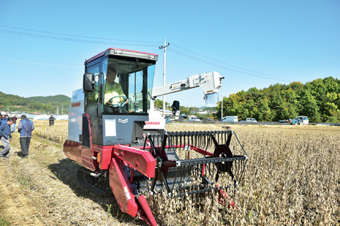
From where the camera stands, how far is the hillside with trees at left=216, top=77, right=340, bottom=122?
5794 centimetres

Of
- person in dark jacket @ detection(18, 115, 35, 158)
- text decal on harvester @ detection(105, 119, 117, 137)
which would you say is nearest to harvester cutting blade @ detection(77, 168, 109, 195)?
text decal on harvester @ detection(105, 119, 117, 137)

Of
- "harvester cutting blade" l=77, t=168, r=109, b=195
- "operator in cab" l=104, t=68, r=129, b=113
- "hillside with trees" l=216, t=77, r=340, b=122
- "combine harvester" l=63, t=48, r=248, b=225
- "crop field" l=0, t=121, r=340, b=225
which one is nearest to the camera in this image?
"crop field" l=0, t=121, r=340, b=225

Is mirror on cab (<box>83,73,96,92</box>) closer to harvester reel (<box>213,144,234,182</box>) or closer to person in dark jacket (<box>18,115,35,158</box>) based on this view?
harvester reel (<box>213,144,234,182</box>)

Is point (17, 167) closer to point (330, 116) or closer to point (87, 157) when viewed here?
point (87, 157)

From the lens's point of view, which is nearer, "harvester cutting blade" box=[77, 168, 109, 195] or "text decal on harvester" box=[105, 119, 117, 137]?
"text decal on harvester" box=[105, 119, 117, 137]

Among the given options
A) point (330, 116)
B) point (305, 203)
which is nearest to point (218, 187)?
point (305, 203)

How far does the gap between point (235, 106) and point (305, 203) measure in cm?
7345

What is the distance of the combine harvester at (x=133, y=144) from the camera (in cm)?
412

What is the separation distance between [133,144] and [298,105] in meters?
64.7

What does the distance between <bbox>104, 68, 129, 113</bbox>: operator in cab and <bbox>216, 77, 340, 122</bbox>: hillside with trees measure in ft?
192

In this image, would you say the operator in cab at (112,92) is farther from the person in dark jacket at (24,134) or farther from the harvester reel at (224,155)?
the person in dark jacket at (24,134)

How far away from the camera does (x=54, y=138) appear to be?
619 inches

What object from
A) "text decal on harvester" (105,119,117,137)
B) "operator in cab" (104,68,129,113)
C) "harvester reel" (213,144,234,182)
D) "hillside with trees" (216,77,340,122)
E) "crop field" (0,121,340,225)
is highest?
"hillside with trees" (216,77,340,122)

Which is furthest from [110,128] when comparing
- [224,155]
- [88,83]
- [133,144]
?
[224,155]
